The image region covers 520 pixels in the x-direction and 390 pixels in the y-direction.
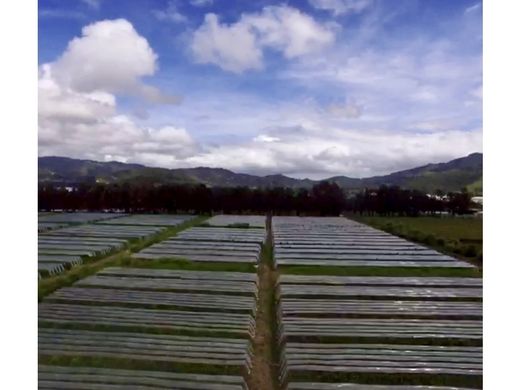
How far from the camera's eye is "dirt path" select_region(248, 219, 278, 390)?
10.3 ft

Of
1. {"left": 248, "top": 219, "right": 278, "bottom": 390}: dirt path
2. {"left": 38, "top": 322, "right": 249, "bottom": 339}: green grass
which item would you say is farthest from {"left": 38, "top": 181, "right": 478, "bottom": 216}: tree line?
{"left": 38, "top": 322, "right": 249, "bottom": 339}: green grass

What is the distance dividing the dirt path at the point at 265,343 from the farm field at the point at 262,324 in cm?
1

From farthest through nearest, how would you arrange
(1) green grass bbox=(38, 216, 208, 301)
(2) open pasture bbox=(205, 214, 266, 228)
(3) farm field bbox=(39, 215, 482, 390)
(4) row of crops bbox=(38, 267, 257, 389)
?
1. (2) open pasture bbox=(205, 214, 266, 228)
2. (1) green grass bbox=(38, 216, 208, 301)
3. (3) farm field bbox=(39, 215, 482, 390)
4. (4) row of crops bbox=(38, 267, 257, 389)

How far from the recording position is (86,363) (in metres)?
→ 3.13

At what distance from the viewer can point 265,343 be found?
3.78 meters

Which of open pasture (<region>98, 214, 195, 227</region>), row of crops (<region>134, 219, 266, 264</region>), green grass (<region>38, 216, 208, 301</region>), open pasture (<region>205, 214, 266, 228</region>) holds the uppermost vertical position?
open pasture (<region>98, 214, 195, 227</region>)

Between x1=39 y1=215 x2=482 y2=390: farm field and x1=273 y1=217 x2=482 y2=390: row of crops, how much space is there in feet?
0.04

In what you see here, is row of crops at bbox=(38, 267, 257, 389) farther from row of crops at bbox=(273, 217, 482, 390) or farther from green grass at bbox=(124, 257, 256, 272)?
green grass at bbox=(124, 257, 256, 272)

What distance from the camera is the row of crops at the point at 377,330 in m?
3.05

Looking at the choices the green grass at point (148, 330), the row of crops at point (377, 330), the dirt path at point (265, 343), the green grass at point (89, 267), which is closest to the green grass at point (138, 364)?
the dirt path at point (265, 343)

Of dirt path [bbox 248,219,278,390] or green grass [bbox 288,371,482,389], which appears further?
dirt path [bbox 248,219,278,390]
